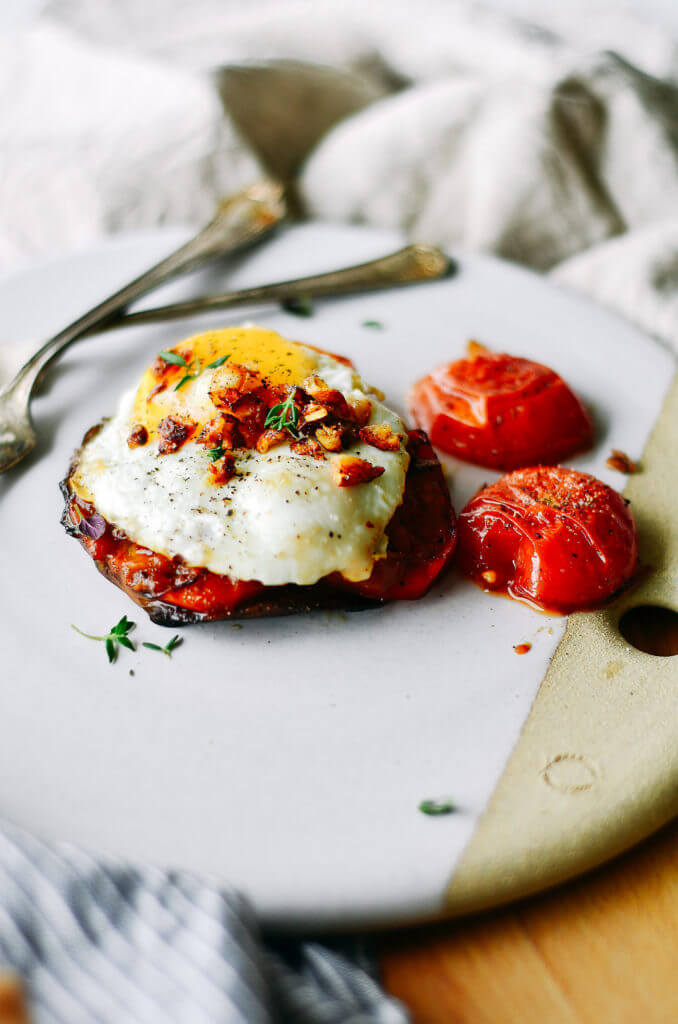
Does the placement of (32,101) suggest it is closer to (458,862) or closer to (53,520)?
(53,520)

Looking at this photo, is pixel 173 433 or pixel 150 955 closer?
pixel 150 955

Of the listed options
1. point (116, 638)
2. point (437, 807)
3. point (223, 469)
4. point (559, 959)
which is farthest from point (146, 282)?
point (559, 959)

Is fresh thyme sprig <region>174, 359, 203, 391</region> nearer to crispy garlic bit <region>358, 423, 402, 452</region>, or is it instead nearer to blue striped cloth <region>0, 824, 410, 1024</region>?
crispy garlic bit <region>358, 423, 402, 452</region>

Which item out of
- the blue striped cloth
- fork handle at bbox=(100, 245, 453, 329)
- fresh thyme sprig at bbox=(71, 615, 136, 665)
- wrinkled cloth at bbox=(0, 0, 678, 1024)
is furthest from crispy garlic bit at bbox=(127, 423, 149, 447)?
wrinkled cloth at bbox=(0, 0, 678, 1024)

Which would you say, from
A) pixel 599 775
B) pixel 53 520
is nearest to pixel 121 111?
pixel 53 520

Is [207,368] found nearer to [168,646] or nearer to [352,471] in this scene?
[352,471]

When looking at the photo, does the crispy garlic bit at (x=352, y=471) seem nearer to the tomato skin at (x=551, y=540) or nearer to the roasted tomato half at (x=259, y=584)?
the roasted tomato half at (x=259, y=584)
